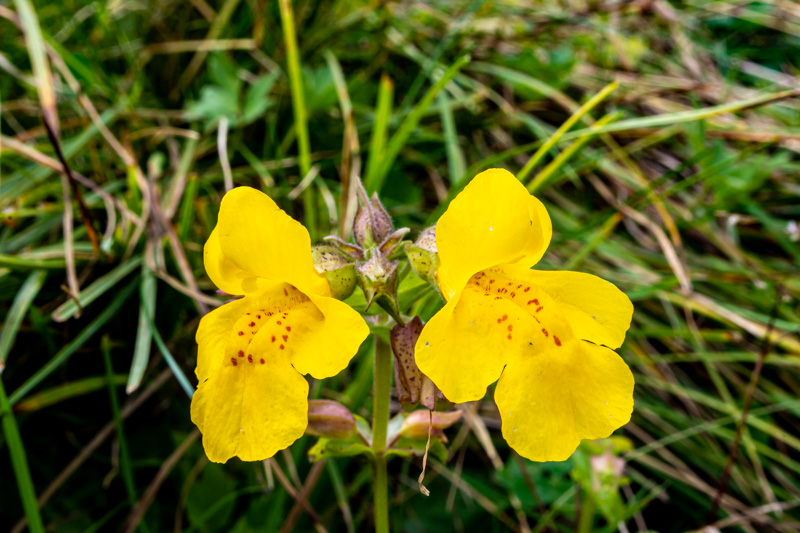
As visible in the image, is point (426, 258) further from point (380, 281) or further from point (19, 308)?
point (19, 308)

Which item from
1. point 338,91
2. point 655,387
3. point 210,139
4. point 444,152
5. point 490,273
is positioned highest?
point 490,273

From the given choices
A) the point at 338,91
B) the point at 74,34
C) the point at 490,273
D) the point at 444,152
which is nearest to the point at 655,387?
the point at 444,152

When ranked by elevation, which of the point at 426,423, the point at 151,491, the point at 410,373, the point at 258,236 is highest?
the point at 258,236

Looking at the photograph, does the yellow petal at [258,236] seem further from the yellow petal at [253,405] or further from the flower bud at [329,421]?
the flower bud at [329,421]

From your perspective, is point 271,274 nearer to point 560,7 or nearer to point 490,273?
point 490,273

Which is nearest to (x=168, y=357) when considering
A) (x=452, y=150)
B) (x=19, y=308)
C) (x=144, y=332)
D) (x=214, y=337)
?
(x=144, y=332)

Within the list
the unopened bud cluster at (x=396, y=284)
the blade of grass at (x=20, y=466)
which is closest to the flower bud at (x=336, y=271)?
the unopened bud cluster at (x=396, y=284)
